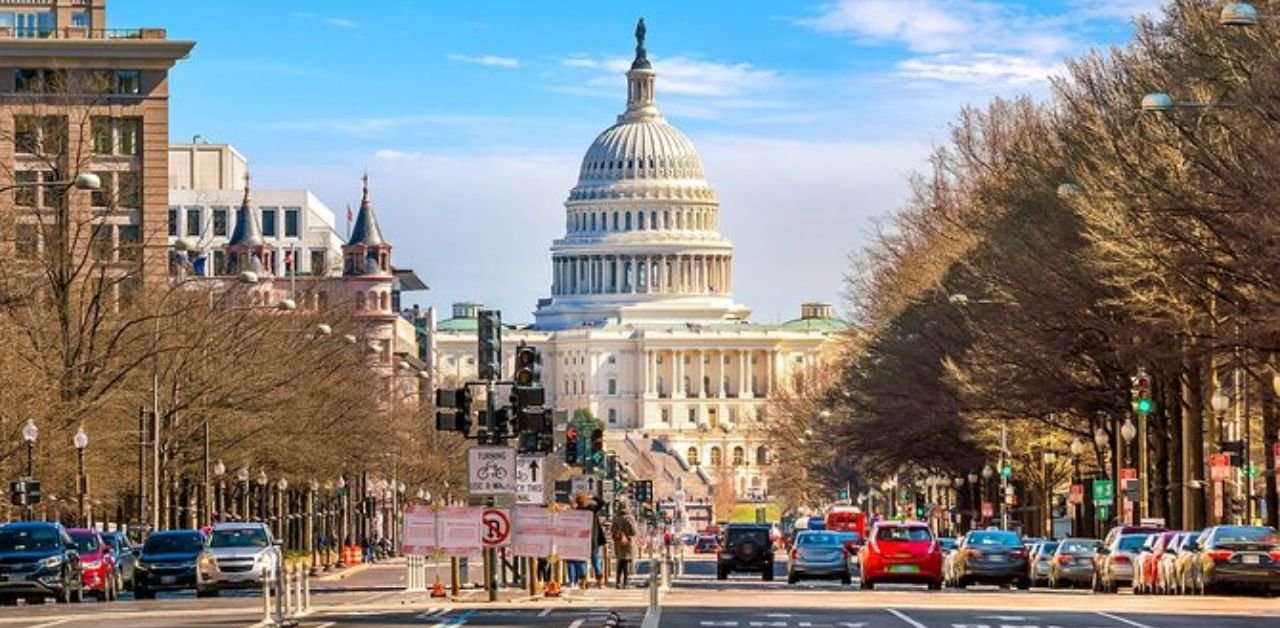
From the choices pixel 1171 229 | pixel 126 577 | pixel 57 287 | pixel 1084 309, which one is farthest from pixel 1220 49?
pixel 57 287

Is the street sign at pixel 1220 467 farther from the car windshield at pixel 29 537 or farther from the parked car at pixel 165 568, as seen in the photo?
the car windshield at pixel 29 537

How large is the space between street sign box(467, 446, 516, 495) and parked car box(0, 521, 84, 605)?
12.4 meters

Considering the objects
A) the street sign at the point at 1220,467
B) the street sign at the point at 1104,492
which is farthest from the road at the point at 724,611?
the street sign at the point at 1104,492

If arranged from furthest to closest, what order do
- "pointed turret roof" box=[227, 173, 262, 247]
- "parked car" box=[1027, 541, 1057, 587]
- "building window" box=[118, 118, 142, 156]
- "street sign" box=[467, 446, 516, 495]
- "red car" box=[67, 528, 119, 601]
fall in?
"pointed turret roof" box=[227, 173, 262, 247], "building window" box=[118, 118, 142, 156], "parked car" box=[1027, 541, 1057, 587], "red car" box=[67, 528, 119, 601], "street sign" box=[467, 446, 516, 495]

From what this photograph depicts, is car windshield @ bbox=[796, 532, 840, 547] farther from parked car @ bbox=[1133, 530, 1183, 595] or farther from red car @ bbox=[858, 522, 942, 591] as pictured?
parked car @ bbox=[1133, 530, 1183, 595]

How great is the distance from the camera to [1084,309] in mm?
75688

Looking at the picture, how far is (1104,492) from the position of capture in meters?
93.3

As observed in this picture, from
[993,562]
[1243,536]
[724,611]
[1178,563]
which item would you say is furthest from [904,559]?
[724,611]

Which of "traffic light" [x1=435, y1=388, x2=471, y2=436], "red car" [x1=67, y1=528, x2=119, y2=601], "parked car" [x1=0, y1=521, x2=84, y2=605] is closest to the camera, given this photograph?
"traffic light" [x1=435, y1=388, x2=471, y2=436]

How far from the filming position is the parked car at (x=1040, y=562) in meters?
75.7

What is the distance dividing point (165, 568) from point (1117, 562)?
18692 millimetres

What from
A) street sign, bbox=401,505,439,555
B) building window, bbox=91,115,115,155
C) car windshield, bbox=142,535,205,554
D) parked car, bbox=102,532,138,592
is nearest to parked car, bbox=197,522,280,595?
car windshield, bbox=142,535,205,554

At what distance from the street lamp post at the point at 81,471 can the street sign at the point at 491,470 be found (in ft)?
82.6

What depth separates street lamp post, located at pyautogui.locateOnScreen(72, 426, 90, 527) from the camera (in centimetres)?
7594
